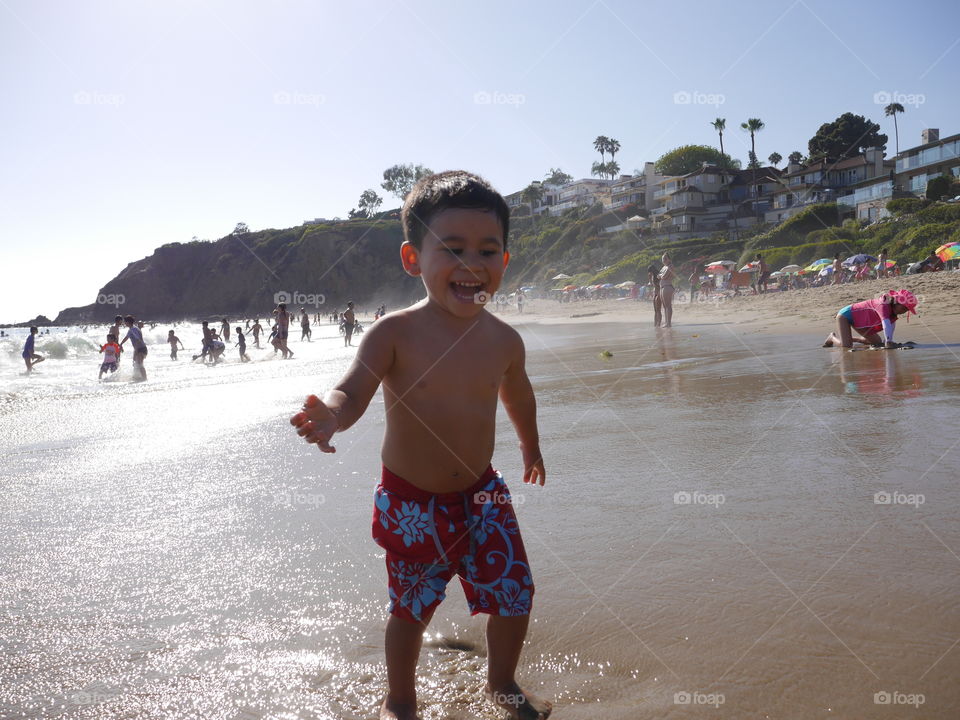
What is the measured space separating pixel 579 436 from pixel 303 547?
2.56 m

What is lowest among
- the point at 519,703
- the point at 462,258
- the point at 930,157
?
the point at 519,703

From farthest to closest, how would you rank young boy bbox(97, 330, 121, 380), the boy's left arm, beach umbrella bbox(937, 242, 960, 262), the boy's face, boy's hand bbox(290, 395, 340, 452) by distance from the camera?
beach umbrella bbox(937, 242, 960, 262) < young boy bbox(97, 330, 121, 380) < the boy's left arm < the boy's face < boy's hand bbox(290, 395, 340, 452)

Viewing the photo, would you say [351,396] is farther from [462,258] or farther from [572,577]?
[572,577]

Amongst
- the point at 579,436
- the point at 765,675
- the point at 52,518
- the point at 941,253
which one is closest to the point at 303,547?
the point at 52,518

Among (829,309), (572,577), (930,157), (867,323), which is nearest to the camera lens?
(572,577)

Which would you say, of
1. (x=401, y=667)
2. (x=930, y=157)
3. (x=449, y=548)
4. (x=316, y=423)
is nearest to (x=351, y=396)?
(x=316, y=423)

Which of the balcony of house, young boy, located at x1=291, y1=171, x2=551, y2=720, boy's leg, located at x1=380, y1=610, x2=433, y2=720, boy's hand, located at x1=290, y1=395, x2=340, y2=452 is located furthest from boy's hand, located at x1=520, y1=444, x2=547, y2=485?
the balcony of house

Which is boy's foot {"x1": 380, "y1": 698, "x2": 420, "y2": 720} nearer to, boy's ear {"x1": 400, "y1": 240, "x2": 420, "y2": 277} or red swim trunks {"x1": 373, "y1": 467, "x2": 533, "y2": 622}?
red swim trunks {"x1": 373, "y1": 467, "x2": 533, "y2": 622}

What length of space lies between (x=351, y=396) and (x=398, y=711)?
90cm

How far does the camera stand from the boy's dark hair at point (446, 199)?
7.23 ft

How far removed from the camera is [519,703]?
1878 millimetres

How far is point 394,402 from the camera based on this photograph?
2.21m

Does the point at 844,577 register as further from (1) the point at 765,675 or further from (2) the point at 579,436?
(2) the point at 579,436

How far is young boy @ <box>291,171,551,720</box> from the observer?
2.02 m
